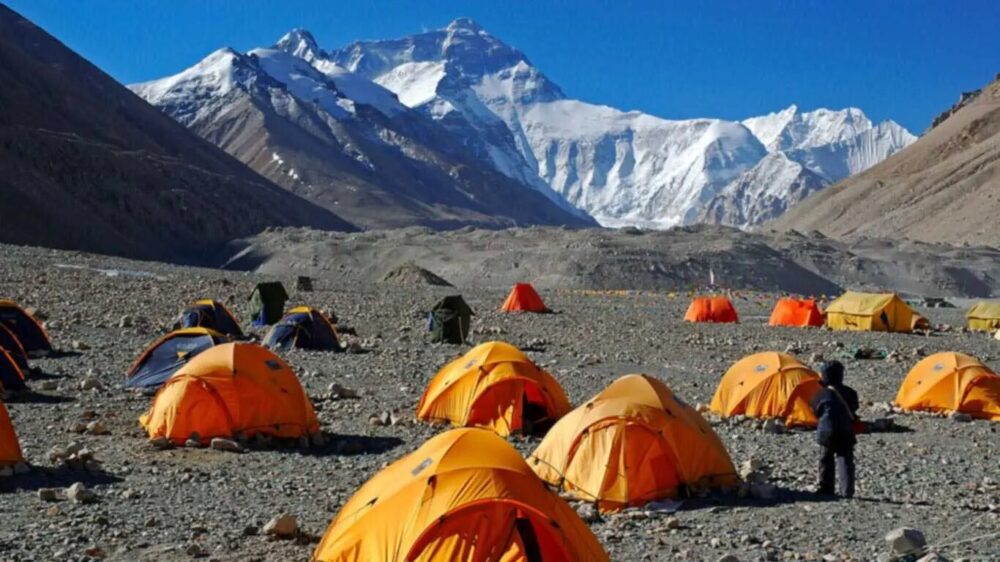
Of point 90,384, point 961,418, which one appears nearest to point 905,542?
point 961,418

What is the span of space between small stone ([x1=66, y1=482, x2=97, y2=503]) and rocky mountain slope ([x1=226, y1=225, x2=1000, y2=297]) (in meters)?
54.8

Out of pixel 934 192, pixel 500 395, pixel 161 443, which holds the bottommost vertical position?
pixel 161 443

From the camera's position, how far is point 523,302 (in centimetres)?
4141

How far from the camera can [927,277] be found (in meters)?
84.4

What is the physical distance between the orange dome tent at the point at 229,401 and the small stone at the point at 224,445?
320mm

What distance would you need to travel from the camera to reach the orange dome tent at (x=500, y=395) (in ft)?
51.7

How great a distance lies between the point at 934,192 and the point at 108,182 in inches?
3865

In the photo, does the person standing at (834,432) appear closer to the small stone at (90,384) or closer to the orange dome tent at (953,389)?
the orange dome tent at (953,389)

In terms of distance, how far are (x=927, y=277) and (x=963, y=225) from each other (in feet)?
129

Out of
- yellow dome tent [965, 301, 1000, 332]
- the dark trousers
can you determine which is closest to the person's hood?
the dark trousers

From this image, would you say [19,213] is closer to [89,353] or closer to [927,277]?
[89,353]

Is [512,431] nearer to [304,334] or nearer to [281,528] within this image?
[281,528]

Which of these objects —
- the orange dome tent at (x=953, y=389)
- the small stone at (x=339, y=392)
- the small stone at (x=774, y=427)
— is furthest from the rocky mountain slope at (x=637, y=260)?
the small stone at (x=774, y=427)

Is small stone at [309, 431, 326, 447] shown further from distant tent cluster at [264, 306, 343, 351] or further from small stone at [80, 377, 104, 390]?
distant tent cluster at [264, 306, 343, 351]
